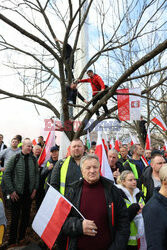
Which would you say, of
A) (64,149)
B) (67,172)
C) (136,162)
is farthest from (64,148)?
(67,172)

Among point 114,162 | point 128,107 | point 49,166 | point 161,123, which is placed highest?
point 128,107

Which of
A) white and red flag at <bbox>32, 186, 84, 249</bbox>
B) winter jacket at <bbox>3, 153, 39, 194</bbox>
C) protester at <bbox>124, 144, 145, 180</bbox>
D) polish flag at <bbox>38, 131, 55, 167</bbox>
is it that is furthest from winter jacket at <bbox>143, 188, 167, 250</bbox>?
polish flag at <bbox>38, 131, 55, 167</bbox>

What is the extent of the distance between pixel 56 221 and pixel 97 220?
460mm

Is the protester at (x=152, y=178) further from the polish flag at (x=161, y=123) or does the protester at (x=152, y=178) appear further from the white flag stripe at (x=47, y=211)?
Answer: the polish flag at (x=161, y=123)

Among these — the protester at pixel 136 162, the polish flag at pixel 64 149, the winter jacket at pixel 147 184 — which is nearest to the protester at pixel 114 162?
the protester at pixel 136 162

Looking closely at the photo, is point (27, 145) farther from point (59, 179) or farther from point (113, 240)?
point (113, 240)

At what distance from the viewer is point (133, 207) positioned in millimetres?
2443

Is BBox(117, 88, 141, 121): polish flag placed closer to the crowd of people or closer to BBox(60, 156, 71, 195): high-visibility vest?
the crowd of people

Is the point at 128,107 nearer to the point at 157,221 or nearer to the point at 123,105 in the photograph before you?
the point at 123,105

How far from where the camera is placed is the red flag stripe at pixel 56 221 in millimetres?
2123

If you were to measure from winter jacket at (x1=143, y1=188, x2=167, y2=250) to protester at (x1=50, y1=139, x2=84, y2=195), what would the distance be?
4.42 ft

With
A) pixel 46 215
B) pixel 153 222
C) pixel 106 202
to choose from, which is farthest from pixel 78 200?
pixel 153 222

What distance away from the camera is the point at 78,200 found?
2076 mm

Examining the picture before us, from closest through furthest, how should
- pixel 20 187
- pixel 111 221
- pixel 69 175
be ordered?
1. pixel 111 221
2. pixel 69 175
3. pixel 20 187
